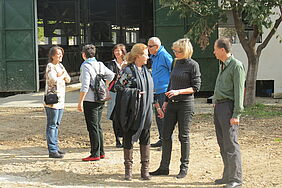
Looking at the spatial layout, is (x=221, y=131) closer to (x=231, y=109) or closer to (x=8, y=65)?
(x=231, y=109)

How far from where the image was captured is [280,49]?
47.4 feet

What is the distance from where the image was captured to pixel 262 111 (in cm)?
1176

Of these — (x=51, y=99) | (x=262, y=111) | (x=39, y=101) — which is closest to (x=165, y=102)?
(x=51, y=99)

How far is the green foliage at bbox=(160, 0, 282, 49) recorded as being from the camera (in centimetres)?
1056

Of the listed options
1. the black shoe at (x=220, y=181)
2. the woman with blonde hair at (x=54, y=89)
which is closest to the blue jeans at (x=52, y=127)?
the woman with blonde hair at (x=54, y=89)

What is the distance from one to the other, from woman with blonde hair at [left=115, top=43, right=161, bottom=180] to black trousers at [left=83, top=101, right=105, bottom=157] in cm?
104

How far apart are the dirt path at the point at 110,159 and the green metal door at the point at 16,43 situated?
15.4 feet

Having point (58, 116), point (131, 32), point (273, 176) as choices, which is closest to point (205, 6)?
point (58, 116)

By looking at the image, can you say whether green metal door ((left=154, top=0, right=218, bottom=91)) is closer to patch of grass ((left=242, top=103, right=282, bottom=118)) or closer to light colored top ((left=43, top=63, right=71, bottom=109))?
patch of grass ((left=242, top=103, right=282, bottom=118))

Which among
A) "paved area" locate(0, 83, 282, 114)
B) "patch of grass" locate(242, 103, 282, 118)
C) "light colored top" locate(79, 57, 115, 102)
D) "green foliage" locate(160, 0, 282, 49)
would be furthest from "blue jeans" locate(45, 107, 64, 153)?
"paved area" locate(0, 83, 282, 114)

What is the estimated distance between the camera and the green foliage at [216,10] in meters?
10.6

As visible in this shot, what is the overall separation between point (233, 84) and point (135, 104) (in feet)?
3.64

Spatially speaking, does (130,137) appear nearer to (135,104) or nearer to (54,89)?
(135,104)

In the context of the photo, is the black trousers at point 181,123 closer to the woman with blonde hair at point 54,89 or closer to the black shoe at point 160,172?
the black shoe at point 160,172
